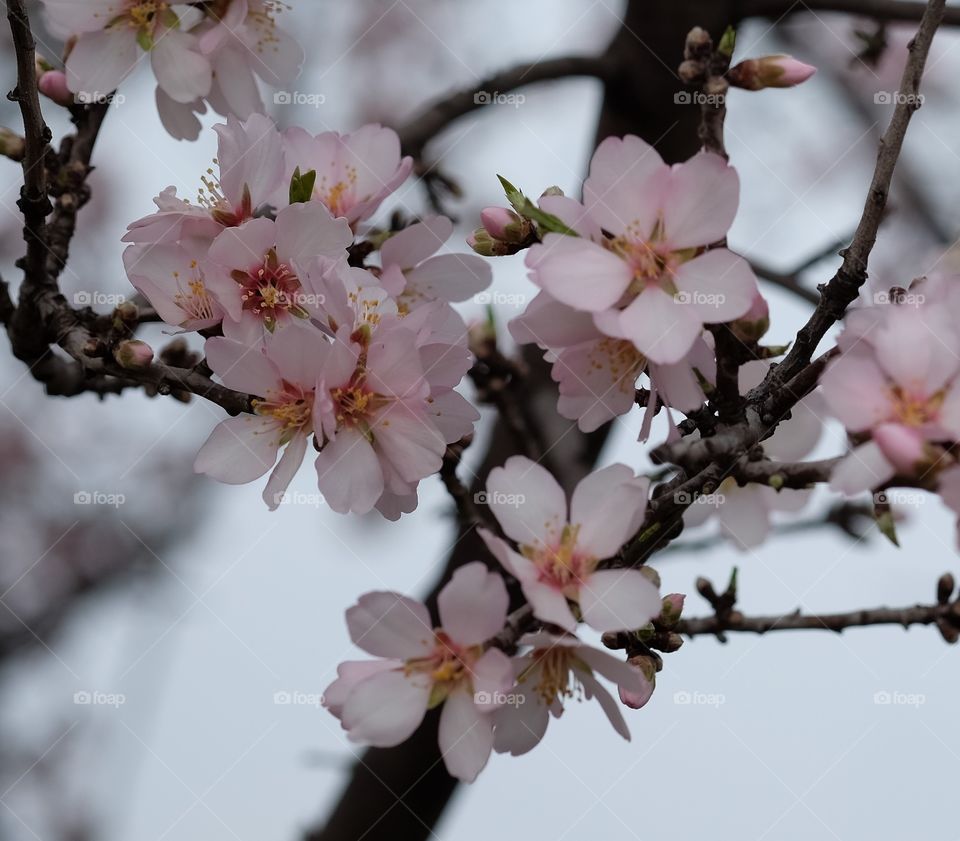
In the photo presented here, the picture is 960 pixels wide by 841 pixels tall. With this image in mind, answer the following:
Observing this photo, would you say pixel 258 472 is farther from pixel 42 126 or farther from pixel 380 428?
pixel 42 126

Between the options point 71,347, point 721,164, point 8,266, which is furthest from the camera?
point 8,266

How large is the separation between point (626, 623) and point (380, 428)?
37cm

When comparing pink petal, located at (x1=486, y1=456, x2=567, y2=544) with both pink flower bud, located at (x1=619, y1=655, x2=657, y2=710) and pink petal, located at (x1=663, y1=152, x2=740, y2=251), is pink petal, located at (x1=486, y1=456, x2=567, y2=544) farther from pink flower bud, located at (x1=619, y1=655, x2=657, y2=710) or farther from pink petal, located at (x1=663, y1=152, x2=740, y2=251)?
pink petal, located at (x1=663, y1=152, x2=740, y2=251)

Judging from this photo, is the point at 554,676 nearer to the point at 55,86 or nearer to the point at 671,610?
the point at 671,610

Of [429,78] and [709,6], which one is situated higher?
[709,6]

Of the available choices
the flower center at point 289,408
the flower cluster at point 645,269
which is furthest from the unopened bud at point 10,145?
the flower cluster at point 645,269

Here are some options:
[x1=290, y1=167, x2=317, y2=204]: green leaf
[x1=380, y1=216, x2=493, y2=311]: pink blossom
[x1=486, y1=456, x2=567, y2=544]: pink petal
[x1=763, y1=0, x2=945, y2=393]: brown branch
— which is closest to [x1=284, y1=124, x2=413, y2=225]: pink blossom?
[x1=380, y1=216, x2=493, y2=311]: pink blossom

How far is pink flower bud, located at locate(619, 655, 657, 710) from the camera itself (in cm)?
98

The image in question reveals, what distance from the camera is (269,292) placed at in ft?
3.76

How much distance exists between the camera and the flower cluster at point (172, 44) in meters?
1.46

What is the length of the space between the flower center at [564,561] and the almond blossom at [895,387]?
9.7 inches

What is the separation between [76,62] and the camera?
148cm

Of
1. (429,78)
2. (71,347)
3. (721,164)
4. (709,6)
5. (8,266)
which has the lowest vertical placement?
(8,266)

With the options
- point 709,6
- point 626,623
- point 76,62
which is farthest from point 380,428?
point 709,6
